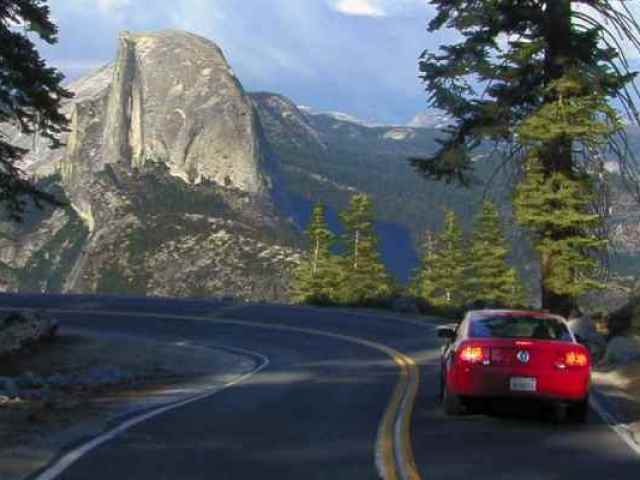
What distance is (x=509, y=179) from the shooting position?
105ft

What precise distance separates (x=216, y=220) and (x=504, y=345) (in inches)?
6726

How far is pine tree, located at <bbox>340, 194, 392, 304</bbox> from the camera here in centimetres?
8012

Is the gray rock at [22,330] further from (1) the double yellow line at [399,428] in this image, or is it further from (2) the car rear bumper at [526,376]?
(2) the car rear bumper at [526,376]

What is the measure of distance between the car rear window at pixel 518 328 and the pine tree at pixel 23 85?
63.6 ft

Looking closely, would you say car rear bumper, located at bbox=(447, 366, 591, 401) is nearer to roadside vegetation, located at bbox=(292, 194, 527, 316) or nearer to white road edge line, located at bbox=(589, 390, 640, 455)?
white road edge line, located at bbox=(589, 390, 640, 455)

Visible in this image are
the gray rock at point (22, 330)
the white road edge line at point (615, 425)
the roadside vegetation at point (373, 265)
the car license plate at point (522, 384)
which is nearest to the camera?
the white road edge line at point (615, 425)

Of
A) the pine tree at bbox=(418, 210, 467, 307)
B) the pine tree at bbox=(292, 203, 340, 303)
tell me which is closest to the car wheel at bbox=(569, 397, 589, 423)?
the pine tree at bbox=(292, 203, 340, 303)

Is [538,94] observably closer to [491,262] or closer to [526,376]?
[526,376]

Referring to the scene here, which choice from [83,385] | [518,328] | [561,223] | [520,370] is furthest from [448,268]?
[520,370]

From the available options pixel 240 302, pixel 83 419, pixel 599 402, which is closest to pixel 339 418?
pixel 83 419

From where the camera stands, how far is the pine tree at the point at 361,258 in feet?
263

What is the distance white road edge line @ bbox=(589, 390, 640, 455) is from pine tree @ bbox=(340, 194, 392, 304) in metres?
63.0

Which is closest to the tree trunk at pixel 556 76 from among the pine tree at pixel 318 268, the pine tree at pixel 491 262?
the pine tree at pixel 491 262

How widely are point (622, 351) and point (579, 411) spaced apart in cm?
985
